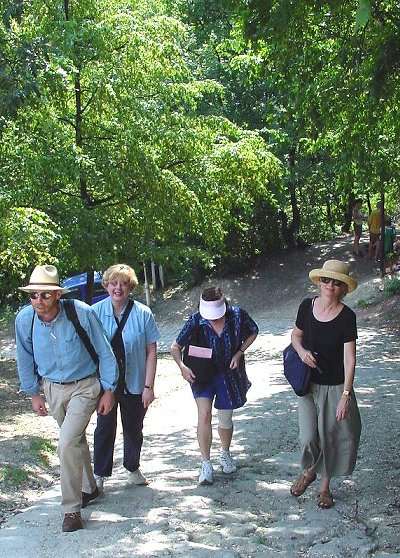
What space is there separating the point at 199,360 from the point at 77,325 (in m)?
1.30

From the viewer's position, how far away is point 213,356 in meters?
6.05

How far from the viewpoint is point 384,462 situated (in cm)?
668

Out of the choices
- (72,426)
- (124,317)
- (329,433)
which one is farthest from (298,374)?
(72,426)

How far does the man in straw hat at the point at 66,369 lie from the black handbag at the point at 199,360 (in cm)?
99

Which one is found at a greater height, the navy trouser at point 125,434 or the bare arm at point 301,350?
the bare arm at point 301,350

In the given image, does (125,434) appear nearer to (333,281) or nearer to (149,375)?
(149,375)

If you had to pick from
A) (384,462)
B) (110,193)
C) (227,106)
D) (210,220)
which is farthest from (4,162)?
(227,106)

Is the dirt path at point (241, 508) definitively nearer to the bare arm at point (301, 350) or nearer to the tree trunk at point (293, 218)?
the bare arm at point (301, 350)

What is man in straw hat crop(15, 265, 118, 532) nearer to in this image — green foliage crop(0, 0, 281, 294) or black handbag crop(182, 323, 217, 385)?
black handbag crop(182, 323, 217, 385)

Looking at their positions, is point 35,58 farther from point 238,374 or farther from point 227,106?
point 227,106

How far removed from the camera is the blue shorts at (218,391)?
608cm

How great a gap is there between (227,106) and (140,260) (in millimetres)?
11743

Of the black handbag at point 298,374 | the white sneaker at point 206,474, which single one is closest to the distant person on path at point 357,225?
the white sneaker at point 206,474

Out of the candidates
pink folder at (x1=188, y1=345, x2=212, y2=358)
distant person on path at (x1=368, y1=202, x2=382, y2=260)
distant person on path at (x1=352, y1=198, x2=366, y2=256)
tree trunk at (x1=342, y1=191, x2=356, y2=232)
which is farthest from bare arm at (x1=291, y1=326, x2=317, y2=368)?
tree trunk at (x1=342, y1=191, x2=356, y2=232)
